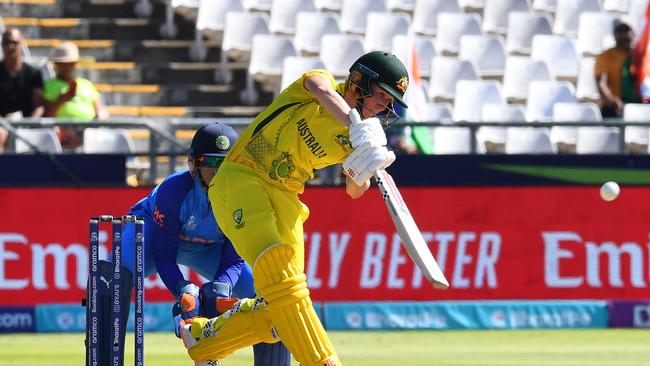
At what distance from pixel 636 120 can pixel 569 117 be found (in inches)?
59.7

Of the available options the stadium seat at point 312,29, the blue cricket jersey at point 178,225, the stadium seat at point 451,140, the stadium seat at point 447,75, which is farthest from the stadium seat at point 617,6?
the blue cricket jersey at point 178,225

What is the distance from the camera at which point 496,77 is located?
1791cm

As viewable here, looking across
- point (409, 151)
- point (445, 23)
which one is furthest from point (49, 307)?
point (445, 23)

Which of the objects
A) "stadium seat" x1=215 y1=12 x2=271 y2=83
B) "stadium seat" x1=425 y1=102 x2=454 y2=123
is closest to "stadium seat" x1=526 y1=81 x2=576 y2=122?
"stadium seat" x1=425 y1=102 x2=454 y2=123

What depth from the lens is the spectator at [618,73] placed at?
14922mm

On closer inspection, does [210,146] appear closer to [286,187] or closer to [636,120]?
[286,187]

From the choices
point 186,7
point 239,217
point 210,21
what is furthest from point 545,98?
point 239,217

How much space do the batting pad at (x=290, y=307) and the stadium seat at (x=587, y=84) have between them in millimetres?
10196

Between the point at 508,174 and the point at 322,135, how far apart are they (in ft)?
19.3

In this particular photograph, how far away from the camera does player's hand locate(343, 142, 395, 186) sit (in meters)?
6.85

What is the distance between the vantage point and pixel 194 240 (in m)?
8.63

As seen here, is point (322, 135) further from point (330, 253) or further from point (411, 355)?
point (330, 253)

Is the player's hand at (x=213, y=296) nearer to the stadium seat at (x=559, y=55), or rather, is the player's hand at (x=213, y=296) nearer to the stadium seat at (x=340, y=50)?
the stadium seat at (x=340, y=50)

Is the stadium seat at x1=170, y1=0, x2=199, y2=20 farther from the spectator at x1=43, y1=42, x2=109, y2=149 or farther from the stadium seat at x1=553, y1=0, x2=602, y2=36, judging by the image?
the stadium seat at x1=553, y1=0, x2=602, y2=36
